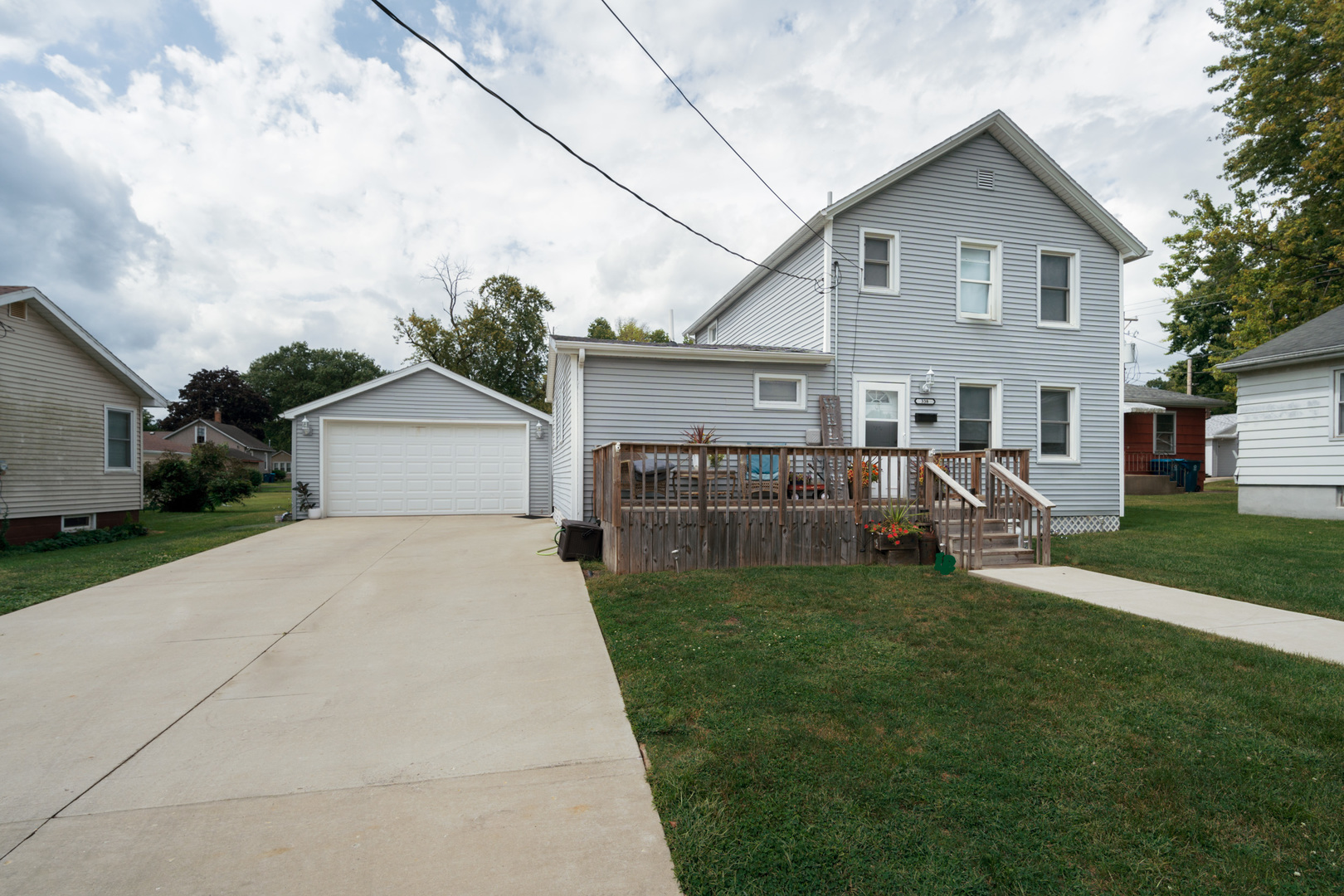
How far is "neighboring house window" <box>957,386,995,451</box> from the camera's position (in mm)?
11258

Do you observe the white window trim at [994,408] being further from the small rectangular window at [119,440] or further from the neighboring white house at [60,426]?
the small rectangular window at [119,440]

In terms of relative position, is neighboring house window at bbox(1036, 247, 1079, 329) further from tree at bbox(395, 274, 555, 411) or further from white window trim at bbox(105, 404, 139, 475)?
tree at bbox(395, 274, 555, 411)

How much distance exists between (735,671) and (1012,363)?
10.1 metres

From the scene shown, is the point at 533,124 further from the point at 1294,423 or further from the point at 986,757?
the point at 1294,423

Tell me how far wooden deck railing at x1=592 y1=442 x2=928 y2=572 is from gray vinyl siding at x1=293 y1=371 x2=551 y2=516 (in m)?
8.00

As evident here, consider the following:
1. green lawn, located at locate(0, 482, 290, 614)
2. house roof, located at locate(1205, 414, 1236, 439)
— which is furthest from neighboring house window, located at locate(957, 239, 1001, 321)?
house roof, located at locate(1205, 414, 1236, 439)

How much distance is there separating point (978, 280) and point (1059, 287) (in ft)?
5.75

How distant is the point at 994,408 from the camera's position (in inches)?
446

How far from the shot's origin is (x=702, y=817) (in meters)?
2.26

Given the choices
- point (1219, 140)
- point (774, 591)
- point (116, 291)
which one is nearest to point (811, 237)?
point (774, 591)

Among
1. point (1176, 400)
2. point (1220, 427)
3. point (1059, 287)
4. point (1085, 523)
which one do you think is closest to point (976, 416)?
point (1085, 523)

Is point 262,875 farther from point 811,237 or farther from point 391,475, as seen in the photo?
point 391,475

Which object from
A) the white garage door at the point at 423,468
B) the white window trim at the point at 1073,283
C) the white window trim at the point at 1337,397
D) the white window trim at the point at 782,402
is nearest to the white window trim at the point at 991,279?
the white window trim at the point at 1073,283

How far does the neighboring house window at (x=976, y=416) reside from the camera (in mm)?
11258
